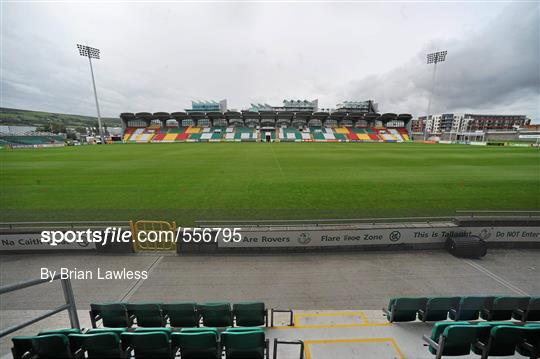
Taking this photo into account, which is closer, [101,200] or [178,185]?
[101,200]

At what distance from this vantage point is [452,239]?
823 centimetres

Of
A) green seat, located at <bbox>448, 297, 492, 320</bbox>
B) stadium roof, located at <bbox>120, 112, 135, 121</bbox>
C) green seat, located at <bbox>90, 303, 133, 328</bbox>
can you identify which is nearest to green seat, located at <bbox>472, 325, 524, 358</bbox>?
green seat, located at <bbox>448, 297, 492, 320</bbox>

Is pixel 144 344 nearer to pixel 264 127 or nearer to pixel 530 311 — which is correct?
pixel 530 311

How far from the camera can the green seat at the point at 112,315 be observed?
4.43 meters

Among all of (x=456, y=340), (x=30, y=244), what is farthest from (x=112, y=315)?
(x=30, y=244)

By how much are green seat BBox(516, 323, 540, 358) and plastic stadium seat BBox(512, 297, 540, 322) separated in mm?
1103

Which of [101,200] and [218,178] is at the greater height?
[218,178]

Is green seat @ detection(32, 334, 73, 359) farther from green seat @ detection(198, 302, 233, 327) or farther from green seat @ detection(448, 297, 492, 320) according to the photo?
green seat @ detection(448, 297, 492, 320)

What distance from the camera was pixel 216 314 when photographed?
453 cm

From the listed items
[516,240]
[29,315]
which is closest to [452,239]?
[516,240]

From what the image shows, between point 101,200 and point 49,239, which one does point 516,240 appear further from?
point 101,200

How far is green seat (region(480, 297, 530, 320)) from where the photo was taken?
4488mm

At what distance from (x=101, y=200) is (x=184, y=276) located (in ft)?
32.3

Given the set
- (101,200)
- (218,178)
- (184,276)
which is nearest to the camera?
(184,276)
